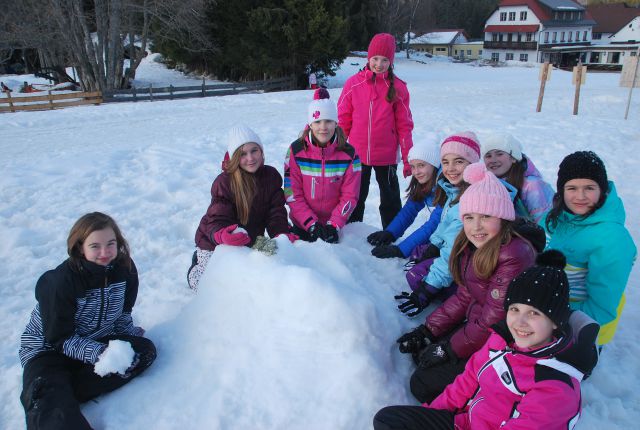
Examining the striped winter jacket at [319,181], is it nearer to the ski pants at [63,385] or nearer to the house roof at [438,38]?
the ski pants at [63,385]

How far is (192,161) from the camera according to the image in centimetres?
772

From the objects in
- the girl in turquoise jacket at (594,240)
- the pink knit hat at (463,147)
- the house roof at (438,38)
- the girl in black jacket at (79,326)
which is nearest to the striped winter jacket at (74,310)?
the girl in black jacket at (79,326)

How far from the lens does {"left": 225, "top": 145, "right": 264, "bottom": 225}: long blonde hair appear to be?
345 cm

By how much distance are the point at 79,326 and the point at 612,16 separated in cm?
6639

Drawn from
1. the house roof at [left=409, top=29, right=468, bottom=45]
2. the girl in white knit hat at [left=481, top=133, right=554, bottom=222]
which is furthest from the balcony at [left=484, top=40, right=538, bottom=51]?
the girl in white knit hat at [left=481, top=133, right=554, bottom=222]

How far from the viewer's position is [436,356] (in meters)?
2.46

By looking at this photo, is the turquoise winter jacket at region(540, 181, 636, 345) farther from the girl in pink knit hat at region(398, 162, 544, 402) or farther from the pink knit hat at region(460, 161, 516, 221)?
the pink knit hat at region(460, 161, 516, 221)

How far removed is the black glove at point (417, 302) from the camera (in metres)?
2.89

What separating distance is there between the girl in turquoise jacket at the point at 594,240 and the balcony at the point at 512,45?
170 ft

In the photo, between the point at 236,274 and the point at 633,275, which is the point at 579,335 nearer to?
the point at 236,274

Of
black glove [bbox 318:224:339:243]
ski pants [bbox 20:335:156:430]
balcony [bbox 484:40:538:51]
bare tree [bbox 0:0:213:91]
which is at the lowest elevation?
ski pants [bbox 20:335:156:430]

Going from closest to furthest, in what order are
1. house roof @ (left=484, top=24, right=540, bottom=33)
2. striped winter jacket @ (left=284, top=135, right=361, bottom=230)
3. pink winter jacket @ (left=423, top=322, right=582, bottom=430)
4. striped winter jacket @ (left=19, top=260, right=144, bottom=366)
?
pink winter jacket @ (left=423, top=322, right=582, bottom=430) → striped winter jacket @ (left=19, top=260, right=144, bottom=366) → striped winter jacket @ (left=284, top=135, right=361, bottom=230) → house roof @ (left=484, top=24, right=540, bottom=33)

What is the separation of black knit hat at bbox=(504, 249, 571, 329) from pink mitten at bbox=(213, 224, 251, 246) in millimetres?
1729

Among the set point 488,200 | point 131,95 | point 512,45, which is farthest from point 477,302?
point 512,45
